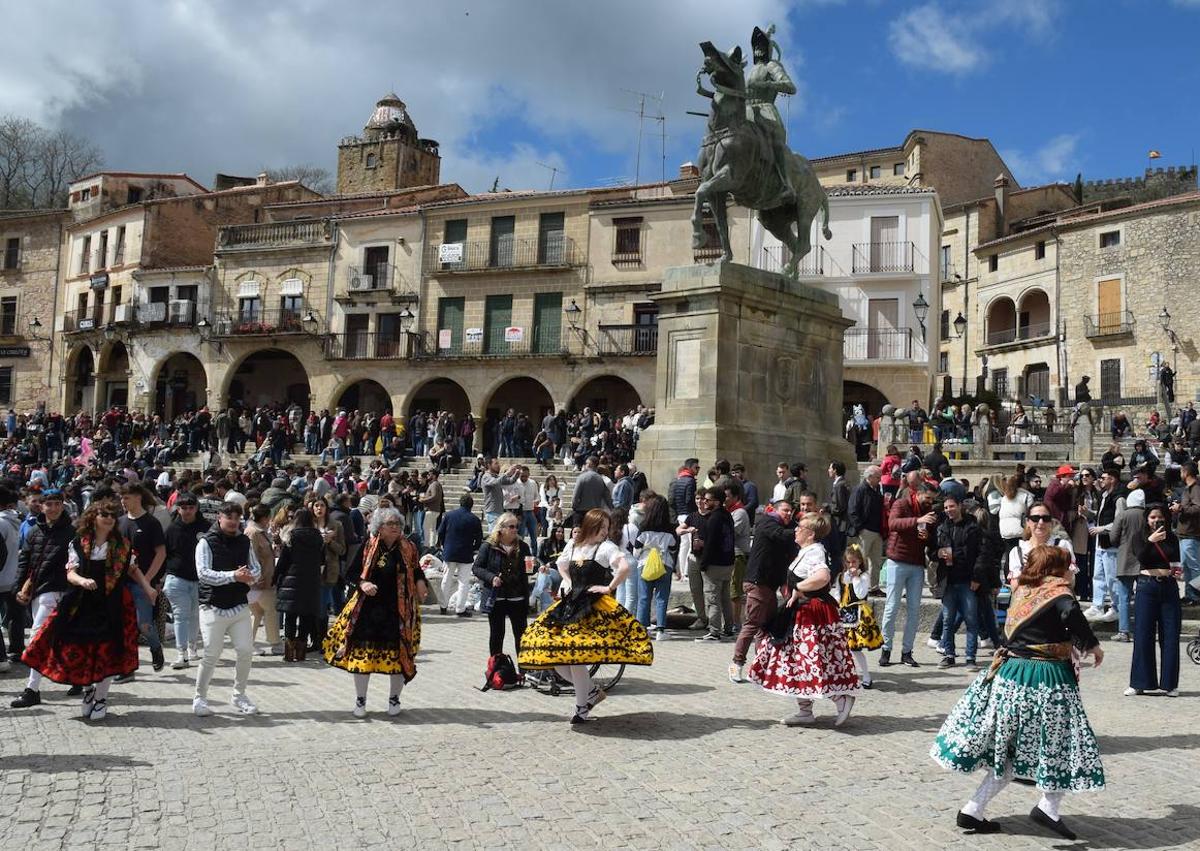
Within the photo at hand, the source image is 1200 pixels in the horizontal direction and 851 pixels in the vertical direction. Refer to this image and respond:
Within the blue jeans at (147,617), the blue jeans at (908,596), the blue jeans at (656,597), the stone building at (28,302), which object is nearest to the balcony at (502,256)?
the stone building at (28,302)

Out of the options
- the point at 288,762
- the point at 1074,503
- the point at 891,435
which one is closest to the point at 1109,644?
the point at 1074,503

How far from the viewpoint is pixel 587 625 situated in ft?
25.2

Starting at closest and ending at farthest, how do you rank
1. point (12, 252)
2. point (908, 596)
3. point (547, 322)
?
point (908, 596)
point (547, 322)
point (12, 252)

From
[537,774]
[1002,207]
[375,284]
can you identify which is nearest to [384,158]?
[375,284]

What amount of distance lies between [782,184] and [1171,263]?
36408 millimetres

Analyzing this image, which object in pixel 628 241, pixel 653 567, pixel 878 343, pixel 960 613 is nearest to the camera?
pixel 960 613

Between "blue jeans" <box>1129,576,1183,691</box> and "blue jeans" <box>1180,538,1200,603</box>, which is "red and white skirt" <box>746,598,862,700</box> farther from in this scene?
"blue jeans" <box>1180,538,1200,603</box>

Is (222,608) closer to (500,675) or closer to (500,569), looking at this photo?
(500,569)

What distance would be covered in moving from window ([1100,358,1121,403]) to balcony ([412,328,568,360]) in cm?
Answer: 2494

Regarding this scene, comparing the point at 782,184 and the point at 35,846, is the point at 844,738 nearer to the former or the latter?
the point at 35,846

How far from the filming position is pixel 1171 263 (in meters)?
46.6

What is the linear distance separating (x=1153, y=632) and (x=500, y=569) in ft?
17.7

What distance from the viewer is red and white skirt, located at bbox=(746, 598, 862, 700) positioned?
762 centimetres

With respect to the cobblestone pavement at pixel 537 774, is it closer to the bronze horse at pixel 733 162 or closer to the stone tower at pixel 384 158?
the bronze horse at pixel 733 162
